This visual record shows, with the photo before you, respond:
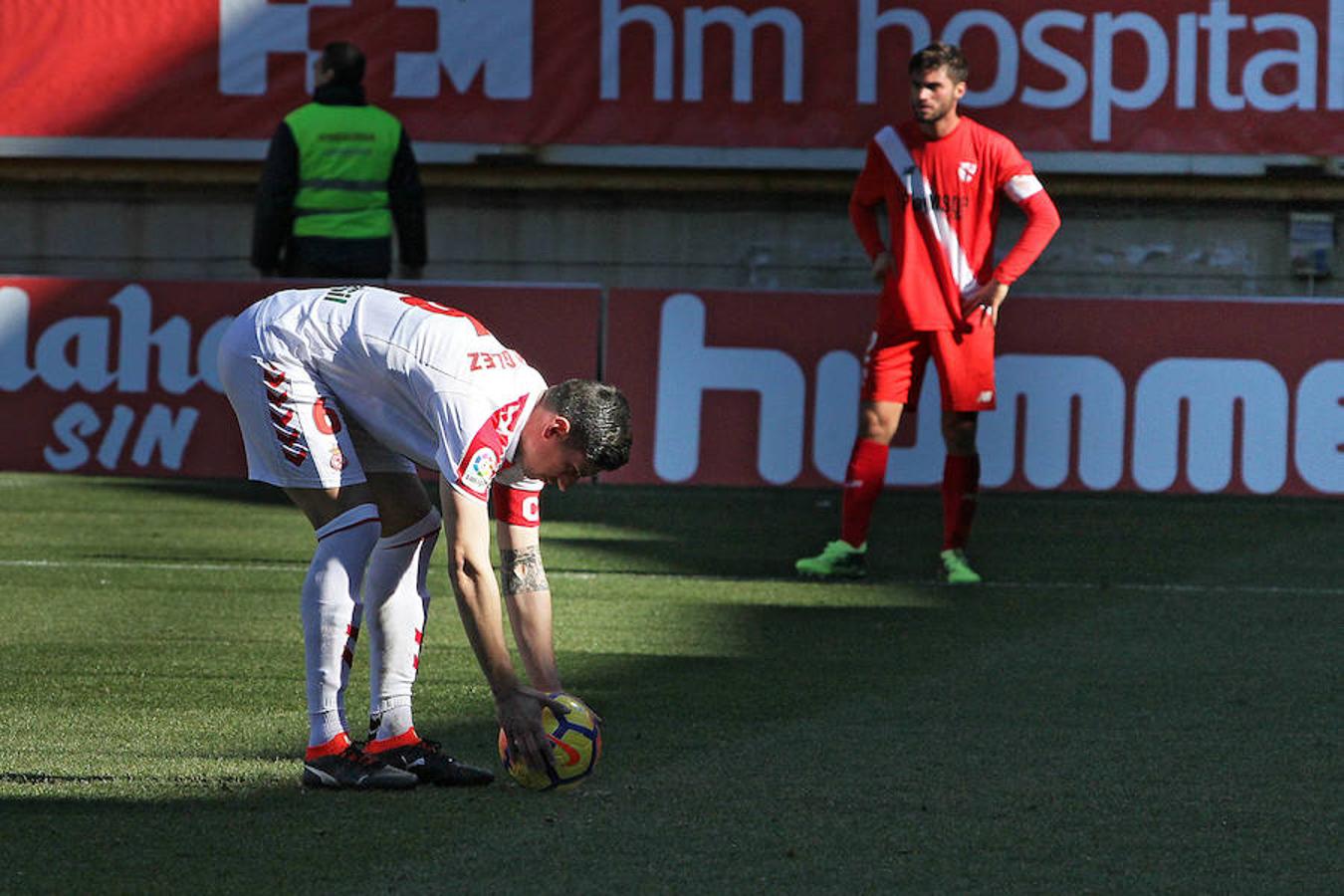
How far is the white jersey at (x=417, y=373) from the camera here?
4.90 meters

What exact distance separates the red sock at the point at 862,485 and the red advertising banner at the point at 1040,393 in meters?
3.03

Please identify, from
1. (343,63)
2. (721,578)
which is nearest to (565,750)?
(721,578)

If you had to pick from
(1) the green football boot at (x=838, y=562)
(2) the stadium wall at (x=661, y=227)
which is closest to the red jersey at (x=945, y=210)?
(1) the green football boot at (x=838, y=562)

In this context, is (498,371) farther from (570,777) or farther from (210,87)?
(210,87)

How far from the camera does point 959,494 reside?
983 cm

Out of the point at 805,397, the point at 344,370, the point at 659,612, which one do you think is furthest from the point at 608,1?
the point at 344,370

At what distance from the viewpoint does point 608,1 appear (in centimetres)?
1630

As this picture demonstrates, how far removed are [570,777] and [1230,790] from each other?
5.14 ft

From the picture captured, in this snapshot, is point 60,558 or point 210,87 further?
point 210,87

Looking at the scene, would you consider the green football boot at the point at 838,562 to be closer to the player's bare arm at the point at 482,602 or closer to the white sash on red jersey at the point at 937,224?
the white sash on red jersey at the point at 937,224

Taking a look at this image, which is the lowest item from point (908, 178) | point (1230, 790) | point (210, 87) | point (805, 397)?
point (1230, 790)

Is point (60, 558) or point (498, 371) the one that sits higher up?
point (498, 371)

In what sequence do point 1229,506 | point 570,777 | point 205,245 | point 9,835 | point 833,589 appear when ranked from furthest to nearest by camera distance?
point 205,245 < point 1229,506 < point 833,589 < point 570,777 < point 9,835

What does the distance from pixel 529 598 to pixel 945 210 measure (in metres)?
4.73
